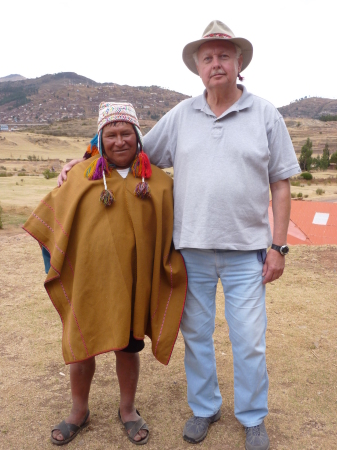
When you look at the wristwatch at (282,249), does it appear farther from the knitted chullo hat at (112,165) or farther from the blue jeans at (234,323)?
the knitted chullo hat at (112,165)

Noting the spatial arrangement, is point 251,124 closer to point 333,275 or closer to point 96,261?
point 96,261

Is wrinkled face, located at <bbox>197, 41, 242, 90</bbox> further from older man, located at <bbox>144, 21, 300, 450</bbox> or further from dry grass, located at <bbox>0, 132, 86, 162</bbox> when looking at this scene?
dry grass, located at <bbox>0, 132, 86, 162</bbox>

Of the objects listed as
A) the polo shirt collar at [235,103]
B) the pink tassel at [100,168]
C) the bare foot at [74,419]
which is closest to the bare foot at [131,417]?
the bare foot at [74,419]

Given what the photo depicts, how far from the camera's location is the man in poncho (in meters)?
2.51

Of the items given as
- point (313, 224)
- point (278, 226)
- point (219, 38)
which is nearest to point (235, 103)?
point (219, 38)

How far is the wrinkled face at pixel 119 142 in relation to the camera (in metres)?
2.53

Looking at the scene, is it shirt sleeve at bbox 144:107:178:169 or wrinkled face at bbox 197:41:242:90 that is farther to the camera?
shirt sleeve at bbox 144:107:178:169

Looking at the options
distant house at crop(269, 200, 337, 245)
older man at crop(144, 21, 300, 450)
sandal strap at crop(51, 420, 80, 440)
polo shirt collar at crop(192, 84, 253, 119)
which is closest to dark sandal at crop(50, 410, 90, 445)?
sandal strap at crop(51, 420, 80, 440)

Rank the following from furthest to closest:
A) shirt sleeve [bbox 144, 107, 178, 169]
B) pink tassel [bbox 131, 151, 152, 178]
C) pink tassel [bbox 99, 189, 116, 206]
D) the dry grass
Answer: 1. the dry grass
2. shirt sleeve [bbox 144, 107, 178, 169]
3. pink tassel [bbox 131, 151, 152, 178]
4. pink tassel [bbox 99, 189, 116, 206]

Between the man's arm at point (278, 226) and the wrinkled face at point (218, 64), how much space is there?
0.63m

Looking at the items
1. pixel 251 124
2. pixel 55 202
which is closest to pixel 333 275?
pixel 251 124

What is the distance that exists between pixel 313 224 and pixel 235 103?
663 cm

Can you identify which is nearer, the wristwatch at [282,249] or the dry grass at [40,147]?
the wristwatch at [282,249]

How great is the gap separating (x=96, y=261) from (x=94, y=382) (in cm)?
143
